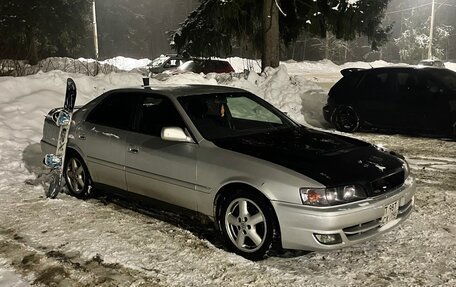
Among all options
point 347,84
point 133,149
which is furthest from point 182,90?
point 347,84

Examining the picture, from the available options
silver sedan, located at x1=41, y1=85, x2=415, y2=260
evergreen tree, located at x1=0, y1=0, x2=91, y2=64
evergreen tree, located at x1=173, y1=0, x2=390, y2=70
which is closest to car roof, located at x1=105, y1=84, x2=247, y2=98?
silver sedan, located at x1=41, y1=85, x2=415, y2=260

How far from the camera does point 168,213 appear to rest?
16.8ft

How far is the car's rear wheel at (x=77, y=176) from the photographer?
224 inches

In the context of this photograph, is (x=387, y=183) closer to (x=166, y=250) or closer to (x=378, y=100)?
(x=166, y=250)

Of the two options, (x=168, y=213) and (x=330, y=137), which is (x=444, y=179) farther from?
(x=168, y=213)

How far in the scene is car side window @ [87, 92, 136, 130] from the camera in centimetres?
521

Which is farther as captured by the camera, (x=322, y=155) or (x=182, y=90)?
(x=182, y=90)

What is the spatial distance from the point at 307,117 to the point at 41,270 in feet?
29.7

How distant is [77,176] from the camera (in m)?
5.86

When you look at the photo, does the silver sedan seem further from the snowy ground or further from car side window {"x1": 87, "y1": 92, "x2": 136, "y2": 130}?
the snowy ground

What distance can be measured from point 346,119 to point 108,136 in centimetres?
643

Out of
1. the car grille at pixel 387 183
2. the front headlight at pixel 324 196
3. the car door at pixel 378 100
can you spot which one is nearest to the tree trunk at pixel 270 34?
the car door at pixel 378 100

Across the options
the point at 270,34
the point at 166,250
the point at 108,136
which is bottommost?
the point at 166,250

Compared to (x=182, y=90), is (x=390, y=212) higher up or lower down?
lower down
